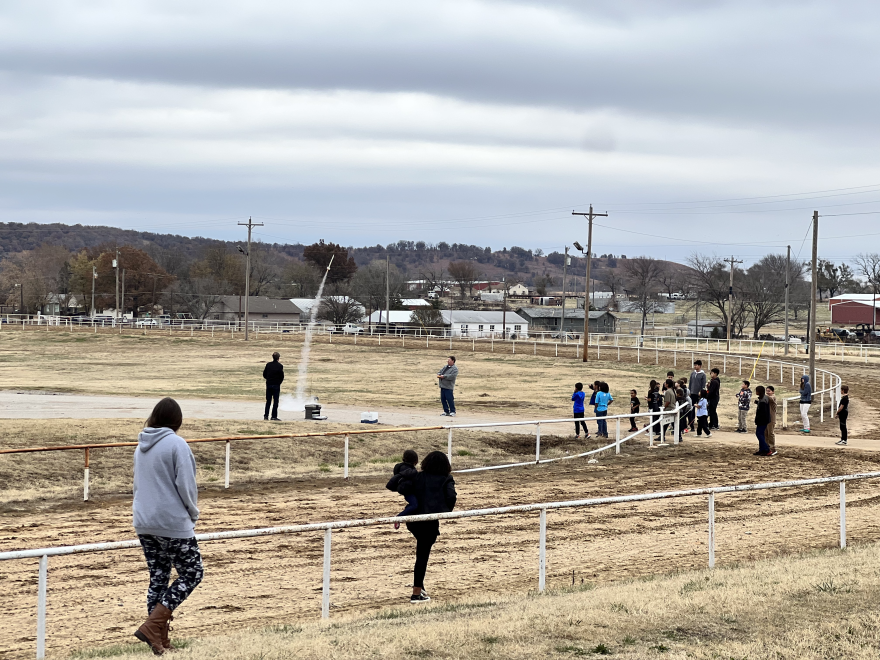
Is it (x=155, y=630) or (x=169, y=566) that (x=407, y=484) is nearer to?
(x=169, y=566)

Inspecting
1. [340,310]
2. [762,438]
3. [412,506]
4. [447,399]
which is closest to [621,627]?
[412,506]

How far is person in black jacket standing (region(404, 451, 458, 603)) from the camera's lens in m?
8.87

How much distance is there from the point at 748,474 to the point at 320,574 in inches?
424

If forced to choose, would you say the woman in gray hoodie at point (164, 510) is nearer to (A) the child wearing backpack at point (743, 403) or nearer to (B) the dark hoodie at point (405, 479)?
(B) the dark hoodie at point (405, 479)

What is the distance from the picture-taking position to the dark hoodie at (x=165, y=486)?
6355 millimetres

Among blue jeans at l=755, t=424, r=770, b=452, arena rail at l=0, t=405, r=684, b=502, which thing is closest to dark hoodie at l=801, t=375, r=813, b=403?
arena rail at l=0, t=405, r=684, b=502

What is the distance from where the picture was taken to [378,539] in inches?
445

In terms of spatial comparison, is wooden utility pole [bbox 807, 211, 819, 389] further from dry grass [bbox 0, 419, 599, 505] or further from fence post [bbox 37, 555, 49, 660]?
fence post [bbox 37, 555, 49, 660]

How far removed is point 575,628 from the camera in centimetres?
714

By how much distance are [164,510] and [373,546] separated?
190 inches

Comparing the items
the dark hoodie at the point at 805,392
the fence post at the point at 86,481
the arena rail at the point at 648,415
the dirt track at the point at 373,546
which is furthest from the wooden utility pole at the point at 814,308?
the fence post at the point at 86,481

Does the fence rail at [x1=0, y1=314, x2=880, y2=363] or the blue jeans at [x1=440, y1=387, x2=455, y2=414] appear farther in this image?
the fence rail at [x1=0, y1=314, x2=880, y2=363]

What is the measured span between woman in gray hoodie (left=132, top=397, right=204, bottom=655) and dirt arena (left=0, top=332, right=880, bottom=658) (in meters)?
1.32

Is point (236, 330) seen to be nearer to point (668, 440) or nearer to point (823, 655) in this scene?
point (668, 440)
